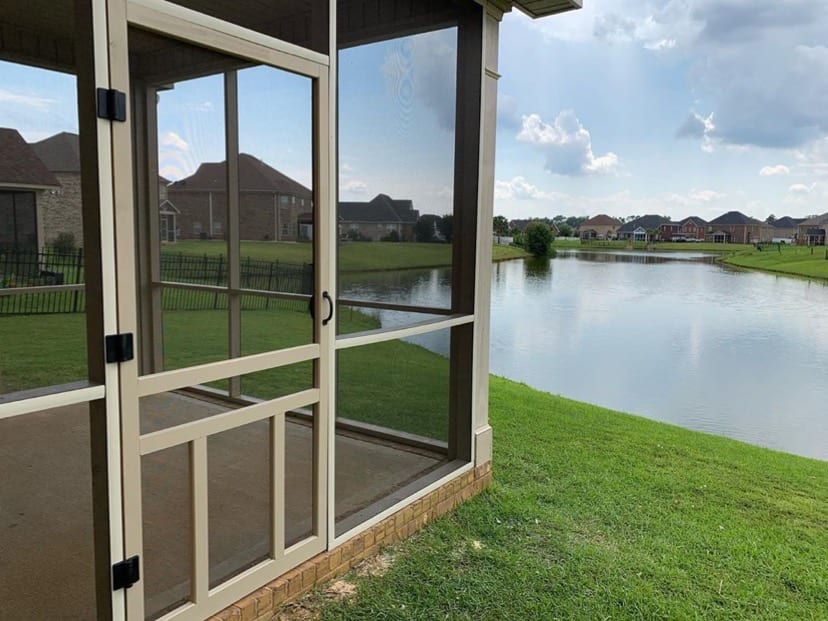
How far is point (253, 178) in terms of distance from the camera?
2.25 m

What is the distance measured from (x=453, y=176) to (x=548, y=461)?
2271 millimetres

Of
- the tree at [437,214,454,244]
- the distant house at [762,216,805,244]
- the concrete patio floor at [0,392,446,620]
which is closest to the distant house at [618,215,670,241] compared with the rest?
the distant house at [762,216,805,244]

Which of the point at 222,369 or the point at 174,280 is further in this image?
the point at 174,280

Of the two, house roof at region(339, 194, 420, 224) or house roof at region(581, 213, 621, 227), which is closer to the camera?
house roof at region(339, 194, 420, 224)

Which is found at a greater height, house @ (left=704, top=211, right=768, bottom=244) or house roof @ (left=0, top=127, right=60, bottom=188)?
house @ (left=704, top=211, right=768, bottom=244)

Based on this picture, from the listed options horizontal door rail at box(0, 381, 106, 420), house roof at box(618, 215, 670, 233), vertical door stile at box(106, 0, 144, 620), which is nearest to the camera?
horizontal door rail at box(0, 381, 106, 420)

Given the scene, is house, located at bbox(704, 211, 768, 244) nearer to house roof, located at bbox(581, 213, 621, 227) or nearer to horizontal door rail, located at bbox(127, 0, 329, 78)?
house roof, located at bbox(581, 213, 621, 227)

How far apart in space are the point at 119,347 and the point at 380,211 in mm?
1549

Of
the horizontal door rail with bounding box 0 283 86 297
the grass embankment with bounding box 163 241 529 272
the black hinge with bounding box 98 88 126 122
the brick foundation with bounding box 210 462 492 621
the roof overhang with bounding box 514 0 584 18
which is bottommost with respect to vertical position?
the brick foundation with bounding box 210 462 492 621

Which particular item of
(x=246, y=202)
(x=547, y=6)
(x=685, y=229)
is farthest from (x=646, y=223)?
(x=246, y=202)

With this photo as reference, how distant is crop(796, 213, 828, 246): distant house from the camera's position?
61094 mm

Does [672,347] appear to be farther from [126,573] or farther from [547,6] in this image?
[126,573]

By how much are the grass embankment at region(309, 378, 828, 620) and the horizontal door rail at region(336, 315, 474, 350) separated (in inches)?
38.2

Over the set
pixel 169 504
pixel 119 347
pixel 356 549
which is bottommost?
pixel 356 549
